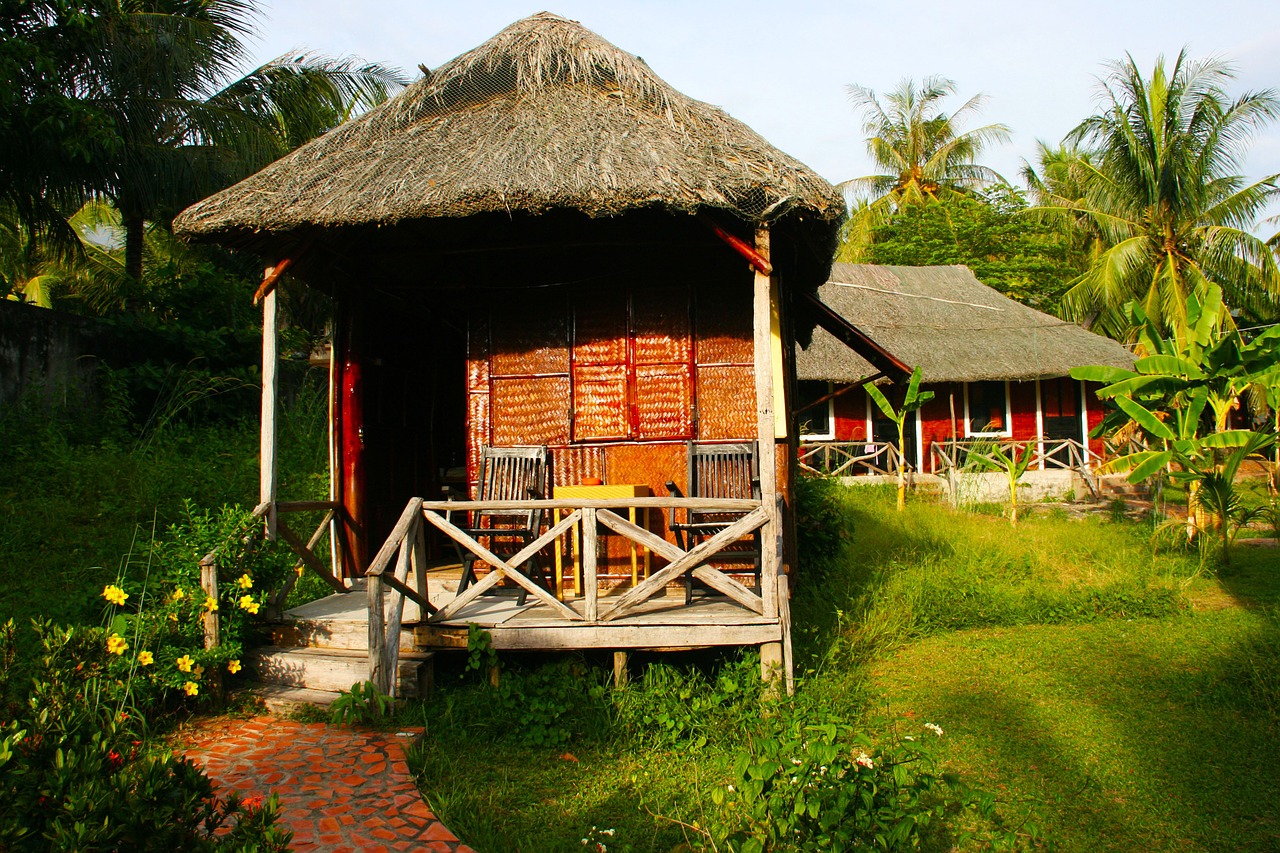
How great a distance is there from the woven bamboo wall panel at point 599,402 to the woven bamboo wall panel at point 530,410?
0.34ft

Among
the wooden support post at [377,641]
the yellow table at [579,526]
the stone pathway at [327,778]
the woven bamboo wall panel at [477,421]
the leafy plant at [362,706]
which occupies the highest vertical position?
the woven bamboo wall panel at [477,421]

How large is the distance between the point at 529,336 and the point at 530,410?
595 millimetres

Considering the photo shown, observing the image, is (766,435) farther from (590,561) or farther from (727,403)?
(727,403)

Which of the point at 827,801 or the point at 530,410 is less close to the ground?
the point at 530,410

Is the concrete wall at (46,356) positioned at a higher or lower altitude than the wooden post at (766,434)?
higher

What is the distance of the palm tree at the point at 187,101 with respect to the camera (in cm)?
1095

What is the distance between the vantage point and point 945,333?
19031 millimetres

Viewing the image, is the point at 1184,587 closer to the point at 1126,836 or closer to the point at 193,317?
the point at 1126,836

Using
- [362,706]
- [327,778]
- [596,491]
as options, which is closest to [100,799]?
[327,778]

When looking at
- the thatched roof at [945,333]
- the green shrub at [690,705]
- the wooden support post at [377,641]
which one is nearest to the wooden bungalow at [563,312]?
the wooden support post at [377,641]

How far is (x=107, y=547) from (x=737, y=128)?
5991mm

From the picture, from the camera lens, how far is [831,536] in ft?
28.3

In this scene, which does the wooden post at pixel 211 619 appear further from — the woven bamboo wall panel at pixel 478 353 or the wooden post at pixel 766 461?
the wooden post at pixel 766 461

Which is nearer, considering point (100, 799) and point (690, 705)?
point (100, 799)
